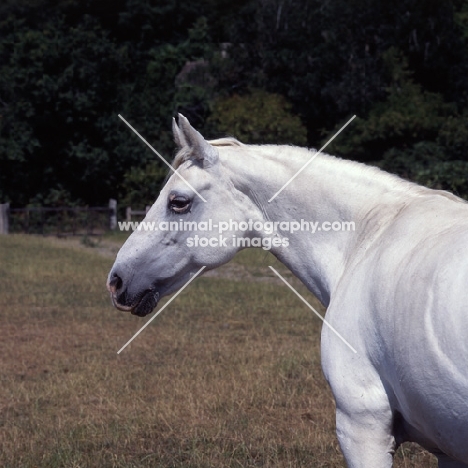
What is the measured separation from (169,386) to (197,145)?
348 centimetres

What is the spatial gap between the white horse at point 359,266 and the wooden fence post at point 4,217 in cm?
2561

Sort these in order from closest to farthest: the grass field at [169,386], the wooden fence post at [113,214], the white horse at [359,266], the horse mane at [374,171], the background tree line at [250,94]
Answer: the white horse at [359,266]
the horse mane at [374,171]
the grass field at [169,386]
the wooden fence post at [113,214]
the background tree line at [250,94]

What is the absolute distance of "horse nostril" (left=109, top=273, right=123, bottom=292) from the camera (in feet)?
11.9

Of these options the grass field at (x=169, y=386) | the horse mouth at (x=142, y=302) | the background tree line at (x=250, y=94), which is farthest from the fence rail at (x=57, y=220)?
the horse mouth at (x=142, y=302)

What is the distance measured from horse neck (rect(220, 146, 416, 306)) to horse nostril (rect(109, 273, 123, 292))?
0.65m

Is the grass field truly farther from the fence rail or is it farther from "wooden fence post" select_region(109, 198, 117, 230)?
"wooden fence post" select_region(109, 198, 117, 230)

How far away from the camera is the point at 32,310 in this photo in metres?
11.2

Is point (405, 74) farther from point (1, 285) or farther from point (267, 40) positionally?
point (1, 285)

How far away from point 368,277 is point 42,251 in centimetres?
1801

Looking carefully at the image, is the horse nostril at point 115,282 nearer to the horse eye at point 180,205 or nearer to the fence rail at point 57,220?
the horse eye at point 180,205

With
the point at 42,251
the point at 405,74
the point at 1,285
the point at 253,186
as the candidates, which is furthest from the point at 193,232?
the point at 405,74

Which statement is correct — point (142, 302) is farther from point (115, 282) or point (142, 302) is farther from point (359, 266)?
point (359, 266)

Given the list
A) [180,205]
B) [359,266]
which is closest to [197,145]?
[180,205]

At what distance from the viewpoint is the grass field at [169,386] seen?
4859 millimetres
